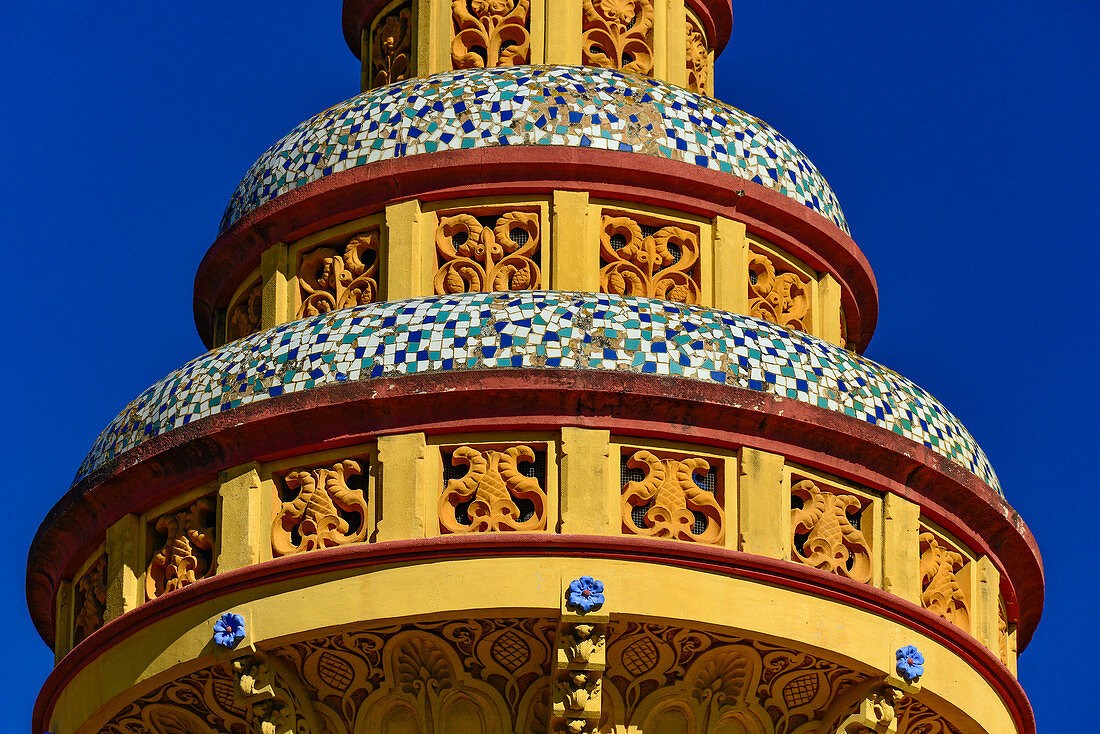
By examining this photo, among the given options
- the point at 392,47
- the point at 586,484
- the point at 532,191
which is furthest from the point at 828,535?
the point at 392,47

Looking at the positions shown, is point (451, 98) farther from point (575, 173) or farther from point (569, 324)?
point (569, 324)

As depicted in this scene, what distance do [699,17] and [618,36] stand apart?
4.63 feet

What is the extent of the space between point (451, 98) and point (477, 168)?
2.46ft

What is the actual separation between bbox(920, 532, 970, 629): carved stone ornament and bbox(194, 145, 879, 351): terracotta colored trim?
2965 millimetres

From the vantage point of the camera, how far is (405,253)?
20375 millimetres

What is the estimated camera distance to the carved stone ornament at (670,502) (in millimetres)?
18453

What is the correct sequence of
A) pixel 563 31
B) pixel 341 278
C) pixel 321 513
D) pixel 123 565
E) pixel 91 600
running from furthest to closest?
pixel 563 31 < pixel 341 278 < pixel 91 600 < pixel 123 565 < pixel 321 513

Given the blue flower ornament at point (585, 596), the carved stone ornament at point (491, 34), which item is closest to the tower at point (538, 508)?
the blue flower ornament at point (585, 596)

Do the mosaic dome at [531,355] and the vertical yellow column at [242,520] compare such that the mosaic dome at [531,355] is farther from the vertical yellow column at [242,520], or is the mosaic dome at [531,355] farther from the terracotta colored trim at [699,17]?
the terracotta colored trim at [699,17]

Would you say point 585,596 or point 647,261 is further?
point 647,261

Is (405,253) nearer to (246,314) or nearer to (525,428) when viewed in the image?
(246,314)

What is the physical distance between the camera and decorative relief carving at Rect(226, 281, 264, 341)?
21.5m

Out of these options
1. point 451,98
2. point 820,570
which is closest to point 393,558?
point 820,570

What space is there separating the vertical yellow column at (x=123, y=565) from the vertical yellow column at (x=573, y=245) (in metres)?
3.47
